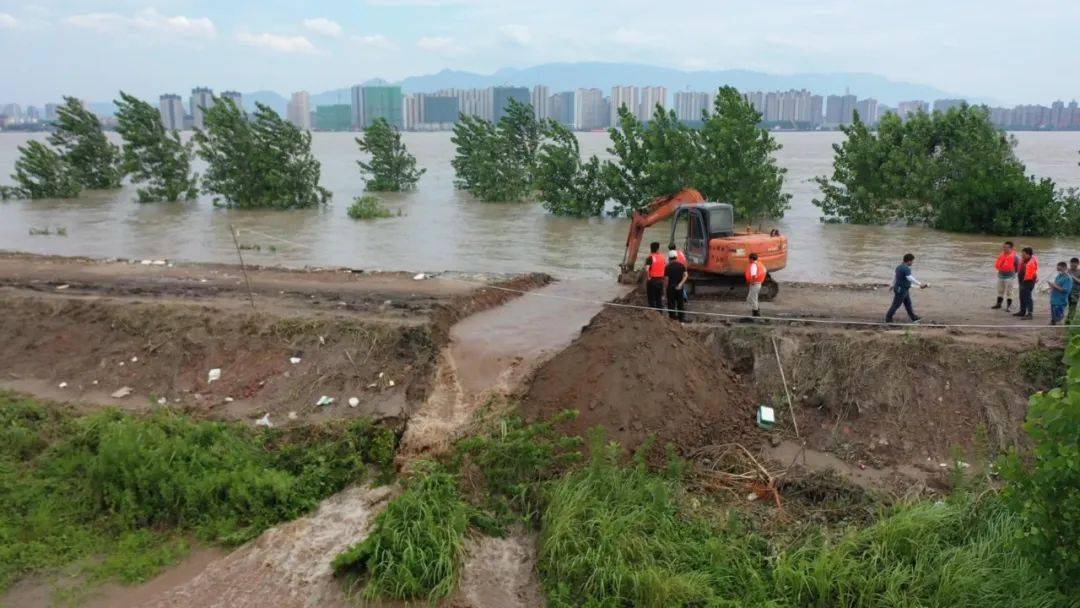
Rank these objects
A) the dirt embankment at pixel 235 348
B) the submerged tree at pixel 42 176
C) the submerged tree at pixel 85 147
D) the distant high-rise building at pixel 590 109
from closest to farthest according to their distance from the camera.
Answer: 1. the dirt embankment at pixel 235 348
2. the submerged tree at pixel 42 176
3. the submerged tree at pixel 85 147
4. the distant high-rise building at pixel 590 109

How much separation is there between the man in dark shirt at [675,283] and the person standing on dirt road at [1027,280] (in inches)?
222

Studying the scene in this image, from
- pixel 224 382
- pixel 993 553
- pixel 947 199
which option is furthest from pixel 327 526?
pixel 947 199

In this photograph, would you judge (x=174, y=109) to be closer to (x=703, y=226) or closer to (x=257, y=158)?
(x=257, y=158)

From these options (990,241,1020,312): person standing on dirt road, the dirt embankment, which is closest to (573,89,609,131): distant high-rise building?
(990,241,1020,312): person standing on dirt road

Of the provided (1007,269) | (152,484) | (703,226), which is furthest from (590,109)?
(152,484)

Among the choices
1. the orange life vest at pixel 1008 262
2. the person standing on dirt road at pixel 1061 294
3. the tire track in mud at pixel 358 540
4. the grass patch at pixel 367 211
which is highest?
the orange life vest at pixel 1008 262

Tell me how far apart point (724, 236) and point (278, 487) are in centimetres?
950

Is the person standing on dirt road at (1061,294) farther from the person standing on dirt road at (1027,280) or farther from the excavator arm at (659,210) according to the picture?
the excavator arm at (659,210)

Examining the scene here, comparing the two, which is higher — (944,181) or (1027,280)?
(944,181)

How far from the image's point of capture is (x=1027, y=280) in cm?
1406

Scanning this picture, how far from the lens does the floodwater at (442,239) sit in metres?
25.4

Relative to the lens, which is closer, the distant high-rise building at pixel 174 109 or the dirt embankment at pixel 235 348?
the dirt embankment at pixel 235 348

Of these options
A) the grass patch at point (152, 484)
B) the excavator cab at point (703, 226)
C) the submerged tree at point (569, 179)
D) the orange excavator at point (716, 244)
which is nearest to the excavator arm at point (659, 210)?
the orange excavator at point (716, 244)

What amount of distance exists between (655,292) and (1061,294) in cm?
644
